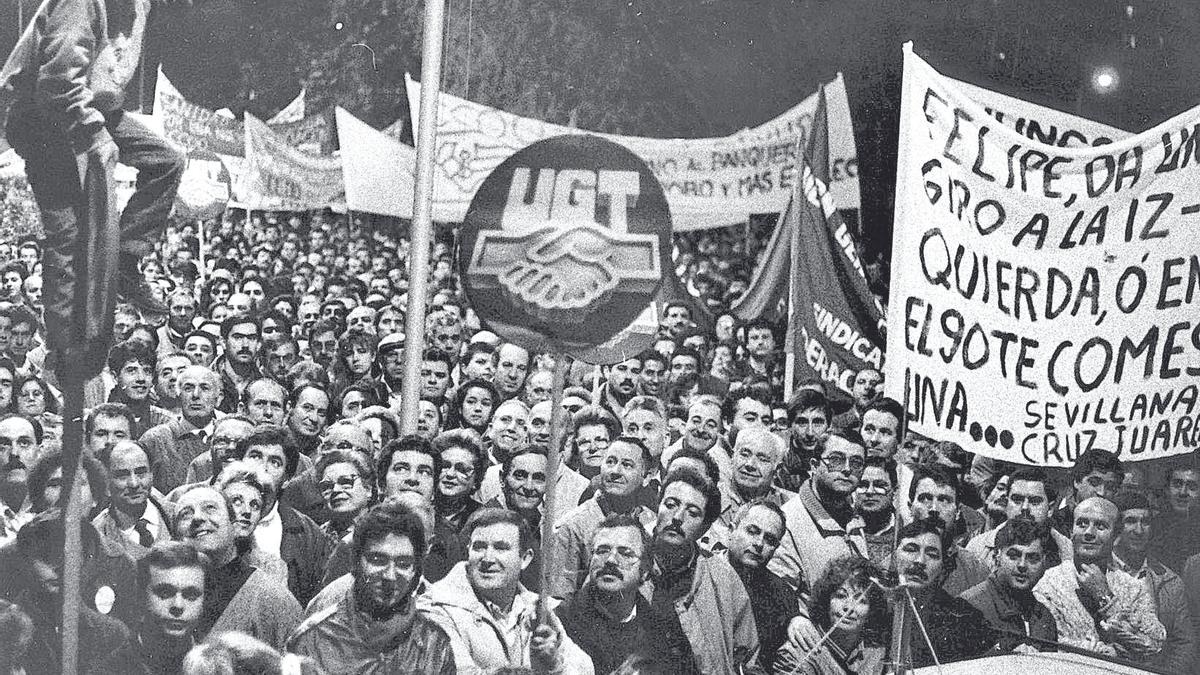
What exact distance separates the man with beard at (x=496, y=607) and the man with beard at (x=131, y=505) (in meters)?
0.71

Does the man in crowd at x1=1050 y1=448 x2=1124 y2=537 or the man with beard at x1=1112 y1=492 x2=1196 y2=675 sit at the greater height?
the man in crowd at x1=1050 y1=448 x2=1124 y2=537

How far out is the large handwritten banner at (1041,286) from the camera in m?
3.85

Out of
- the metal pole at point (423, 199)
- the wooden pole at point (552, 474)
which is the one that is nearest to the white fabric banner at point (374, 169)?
the metal pole at point (423, 199)

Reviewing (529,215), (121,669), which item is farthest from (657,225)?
(121,669)

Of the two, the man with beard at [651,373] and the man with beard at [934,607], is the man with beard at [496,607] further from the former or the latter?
the man with beard at [934,607]

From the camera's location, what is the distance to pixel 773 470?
392 cm

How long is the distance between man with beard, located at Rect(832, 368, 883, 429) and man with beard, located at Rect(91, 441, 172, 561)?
1.78 m

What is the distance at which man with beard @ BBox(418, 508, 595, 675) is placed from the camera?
3.64 metres

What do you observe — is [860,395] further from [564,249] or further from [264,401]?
[264,401]

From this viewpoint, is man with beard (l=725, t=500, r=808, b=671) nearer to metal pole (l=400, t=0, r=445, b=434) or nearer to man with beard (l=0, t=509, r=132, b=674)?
metal pole (l=400, t=0, r=445, b=434)


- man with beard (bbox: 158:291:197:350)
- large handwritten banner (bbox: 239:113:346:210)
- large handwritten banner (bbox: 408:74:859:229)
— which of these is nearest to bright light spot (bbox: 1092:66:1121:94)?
large handwritten banner (bbox: 408:74:859:229)

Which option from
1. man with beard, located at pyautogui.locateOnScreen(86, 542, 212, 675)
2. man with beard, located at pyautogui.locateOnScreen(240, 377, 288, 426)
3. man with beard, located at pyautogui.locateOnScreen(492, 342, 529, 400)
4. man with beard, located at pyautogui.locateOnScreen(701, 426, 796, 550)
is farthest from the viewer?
man with beard, located at pyautogui.locateOnScreen(701, 426, 796, 550)

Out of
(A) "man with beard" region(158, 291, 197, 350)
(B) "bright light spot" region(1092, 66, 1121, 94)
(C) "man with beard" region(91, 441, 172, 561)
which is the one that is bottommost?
(C) "man with beard" region(91, 441, 172, 561)

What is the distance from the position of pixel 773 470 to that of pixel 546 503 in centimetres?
63
